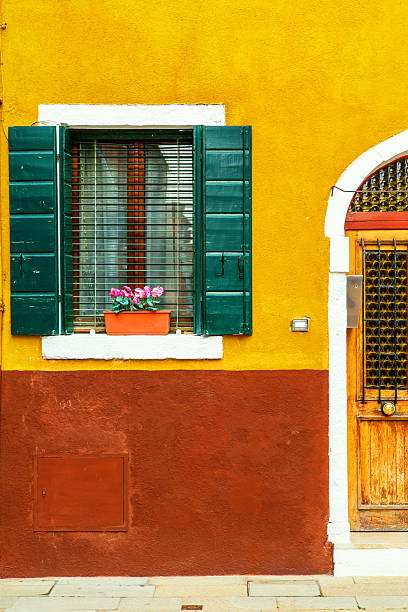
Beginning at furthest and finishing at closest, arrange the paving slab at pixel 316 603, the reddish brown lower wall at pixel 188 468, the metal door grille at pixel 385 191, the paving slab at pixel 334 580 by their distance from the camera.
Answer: the metal door grille at pixel 385 191
the reddish brown lower wall at pixel 188 468
the paving slab at pixel 334 580
the paving slab at pixel 316 603

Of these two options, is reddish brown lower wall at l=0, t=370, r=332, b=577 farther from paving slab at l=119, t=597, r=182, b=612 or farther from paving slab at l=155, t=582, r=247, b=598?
paving slab at l=119, t=597, r=182, b=612

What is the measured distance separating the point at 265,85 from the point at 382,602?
359cm

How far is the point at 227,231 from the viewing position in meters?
4.84

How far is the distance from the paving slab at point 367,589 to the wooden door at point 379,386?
0.45 meters

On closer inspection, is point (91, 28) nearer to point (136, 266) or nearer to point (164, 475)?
point (136, 266)

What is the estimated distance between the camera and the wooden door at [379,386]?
16.5 ft

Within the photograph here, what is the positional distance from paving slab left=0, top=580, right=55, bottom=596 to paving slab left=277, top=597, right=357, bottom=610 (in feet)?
5.22

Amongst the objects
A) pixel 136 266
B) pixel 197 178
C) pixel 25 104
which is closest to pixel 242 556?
pixel 136 266

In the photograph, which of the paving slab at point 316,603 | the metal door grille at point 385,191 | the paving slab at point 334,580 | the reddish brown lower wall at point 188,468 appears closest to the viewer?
the paving slab at point 316,603

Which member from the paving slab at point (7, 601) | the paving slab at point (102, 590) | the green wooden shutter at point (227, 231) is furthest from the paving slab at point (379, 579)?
the paving slab at point (7, 601)

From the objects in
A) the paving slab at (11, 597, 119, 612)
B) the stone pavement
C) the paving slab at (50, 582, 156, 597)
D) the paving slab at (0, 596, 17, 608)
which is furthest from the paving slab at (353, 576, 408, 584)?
the paving slab at (0, 596, 17, 608)

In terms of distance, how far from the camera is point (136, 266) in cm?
507

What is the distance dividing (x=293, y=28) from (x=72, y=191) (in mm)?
1974

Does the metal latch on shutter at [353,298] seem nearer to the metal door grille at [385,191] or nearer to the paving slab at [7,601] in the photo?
the metal door grille at [385,191]
